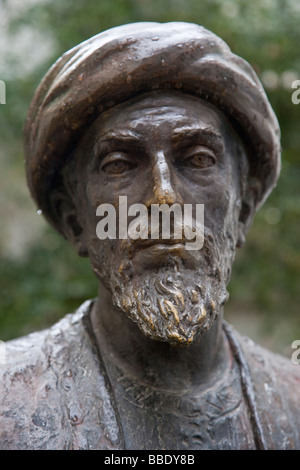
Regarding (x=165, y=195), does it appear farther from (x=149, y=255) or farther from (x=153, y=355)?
(x=153, y=355)

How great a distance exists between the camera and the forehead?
7.54ft

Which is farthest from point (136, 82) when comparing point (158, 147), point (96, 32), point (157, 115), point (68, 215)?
point (96, 32)

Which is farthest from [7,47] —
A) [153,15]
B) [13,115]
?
[153,15]

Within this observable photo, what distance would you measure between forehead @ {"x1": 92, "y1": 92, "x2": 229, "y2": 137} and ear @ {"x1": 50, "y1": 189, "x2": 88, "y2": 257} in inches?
15.4

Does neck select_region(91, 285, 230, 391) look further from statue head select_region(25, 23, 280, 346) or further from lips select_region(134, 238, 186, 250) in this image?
lips select_region(134, 238, 186, 250)

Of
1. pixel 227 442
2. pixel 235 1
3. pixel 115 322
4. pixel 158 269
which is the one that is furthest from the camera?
pixel 235 1

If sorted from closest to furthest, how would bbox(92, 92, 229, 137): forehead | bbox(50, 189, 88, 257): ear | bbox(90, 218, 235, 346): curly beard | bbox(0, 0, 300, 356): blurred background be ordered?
bbox(90, 218, 235, 346): curly beard → bbox(92, 92, 229, 137): forehead → bbox(50, 189, 88, 257): ear → bbox(0, 0, 300, 356): blurred background

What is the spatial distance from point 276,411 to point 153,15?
315 centimetres

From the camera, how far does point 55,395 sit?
90.9 inches

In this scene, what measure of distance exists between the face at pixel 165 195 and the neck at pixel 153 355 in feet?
0.71

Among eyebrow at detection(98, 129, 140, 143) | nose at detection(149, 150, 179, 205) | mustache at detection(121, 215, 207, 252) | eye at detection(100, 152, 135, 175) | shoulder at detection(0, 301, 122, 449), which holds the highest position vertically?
eyebrow at detection(98, 129, 140, 143)

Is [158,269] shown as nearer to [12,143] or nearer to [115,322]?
[115,322]

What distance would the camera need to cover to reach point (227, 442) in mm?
2357

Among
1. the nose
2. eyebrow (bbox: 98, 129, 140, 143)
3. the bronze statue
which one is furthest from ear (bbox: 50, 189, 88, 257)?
the nose
